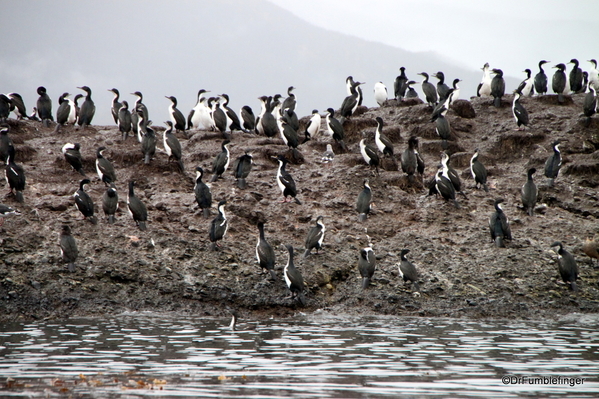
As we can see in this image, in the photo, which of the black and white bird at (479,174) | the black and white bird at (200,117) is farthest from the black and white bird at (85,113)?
the black and white bird at (479,174)

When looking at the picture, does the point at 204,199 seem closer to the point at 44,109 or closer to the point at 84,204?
the point at 84,204

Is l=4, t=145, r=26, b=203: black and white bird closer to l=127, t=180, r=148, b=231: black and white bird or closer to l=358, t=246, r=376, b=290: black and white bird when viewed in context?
l=127, t=180, r=148, b=231: black and white bird

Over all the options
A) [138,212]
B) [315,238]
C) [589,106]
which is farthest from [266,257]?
[589,106]

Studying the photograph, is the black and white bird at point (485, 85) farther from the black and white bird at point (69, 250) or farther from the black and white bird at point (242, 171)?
the black and white bird at point (69, 250)

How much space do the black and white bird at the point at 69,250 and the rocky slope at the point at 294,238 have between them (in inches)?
7.5

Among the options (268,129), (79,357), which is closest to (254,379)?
(79,357)

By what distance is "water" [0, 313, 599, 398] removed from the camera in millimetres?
7238

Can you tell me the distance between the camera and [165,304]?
518 inches

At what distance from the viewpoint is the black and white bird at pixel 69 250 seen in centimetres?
1334

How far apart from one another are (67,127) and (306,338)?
14884mm

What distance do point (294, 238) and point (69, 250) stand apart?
4.98 meters

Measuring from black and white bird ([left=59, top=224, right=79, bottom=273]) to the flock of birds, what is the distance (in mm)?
20

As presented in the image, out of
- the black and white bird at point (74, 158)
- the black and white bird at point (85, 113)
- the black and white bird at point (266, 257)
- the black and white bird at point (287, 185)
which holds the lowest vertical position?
the black and white bird at point (266, 257)

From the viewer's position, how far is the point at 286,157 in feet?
65.9
